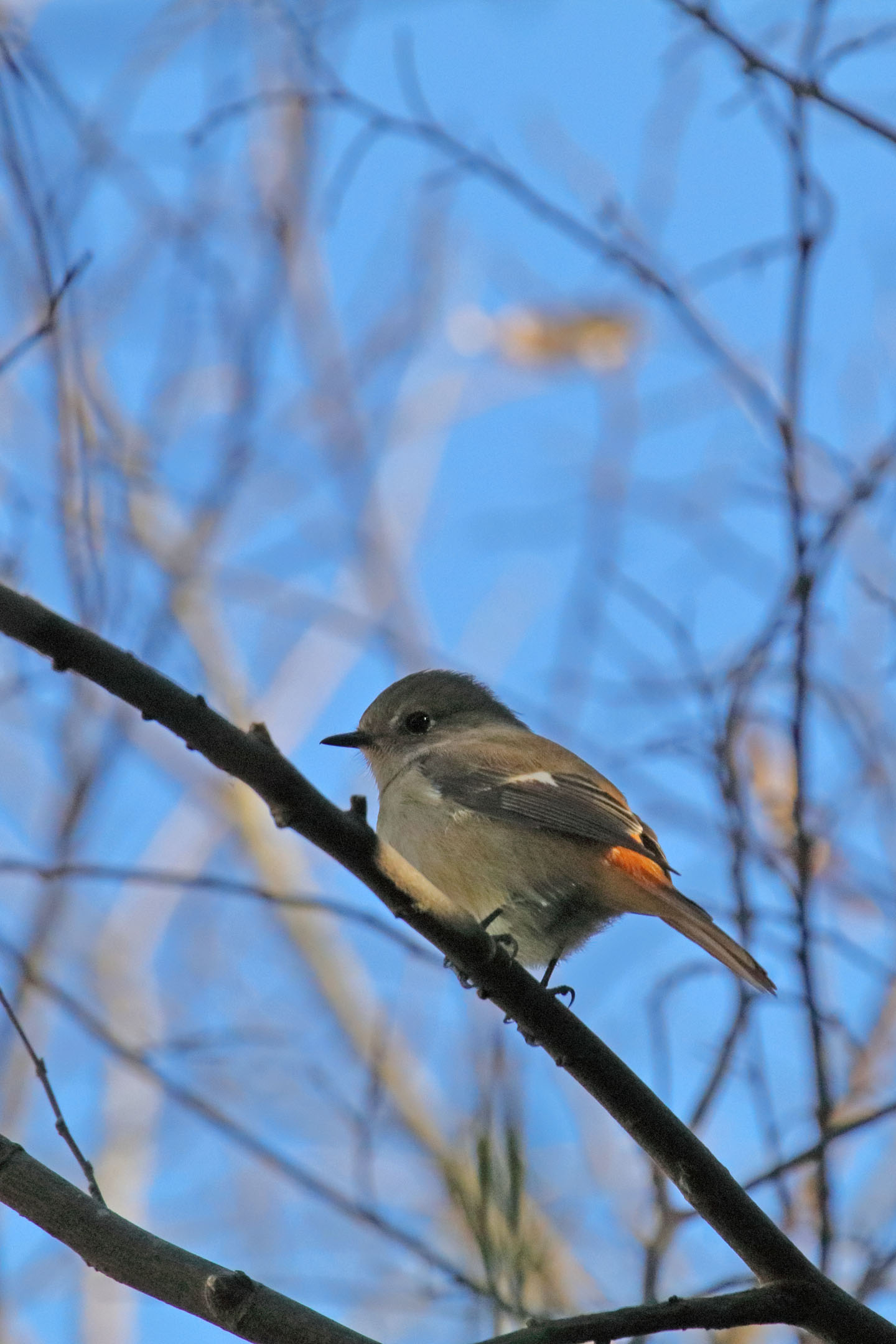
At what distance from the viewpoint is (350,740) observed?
4402 mm

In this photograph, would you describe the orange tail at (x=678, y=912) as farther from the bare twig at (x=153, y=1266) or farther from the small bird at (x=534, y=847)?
the bare twig at (x=153, y=1266)

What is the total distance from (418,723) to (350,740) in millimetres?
280

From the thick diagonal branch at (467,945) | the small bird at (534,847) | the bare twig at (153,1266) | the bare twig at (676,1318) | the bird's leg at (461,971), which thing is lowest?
the bare twig at (153,1266)

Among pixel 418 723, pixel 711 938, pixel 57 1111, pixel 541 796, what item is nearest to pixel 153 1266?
pixel 57 1111

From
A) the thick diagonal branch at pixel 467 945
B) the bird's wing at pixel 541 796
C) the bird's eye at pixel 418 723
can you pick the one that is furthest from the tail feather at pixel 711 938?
the bird's eye at pixel 418 723

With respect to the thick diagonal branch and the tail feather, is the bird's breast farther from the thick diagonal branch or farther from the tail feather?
the thick diagonal branch

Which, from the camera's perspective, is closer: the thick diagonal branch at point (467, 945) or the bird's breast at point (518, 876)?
the thick diagonal branch at point (467, 945)

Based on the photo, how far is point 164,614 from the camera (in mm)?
4586

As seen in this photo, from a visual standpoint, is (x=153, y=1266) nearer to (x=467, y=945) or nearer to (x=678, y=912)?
(x=467, y=945)

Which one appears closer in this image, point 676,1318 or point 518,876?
point 676,1318

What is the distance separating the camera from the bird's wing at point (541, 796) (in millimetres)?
3533

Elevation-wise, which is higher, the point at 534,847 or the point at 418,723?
the point at 418,723

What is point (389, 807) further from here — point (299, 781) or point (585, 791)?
point (299, 781)

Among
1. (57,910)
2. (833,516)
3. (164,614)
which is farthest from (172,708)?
(57,910)
